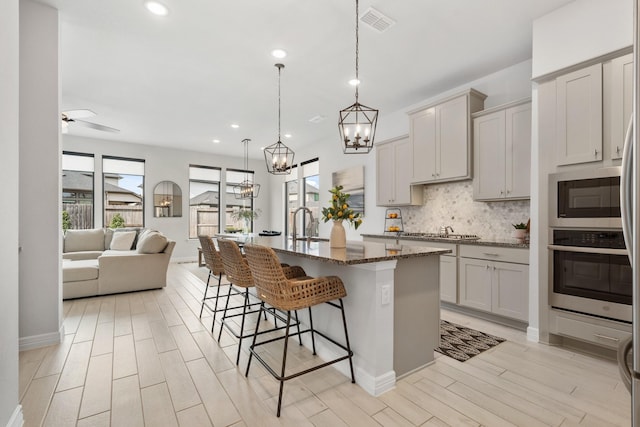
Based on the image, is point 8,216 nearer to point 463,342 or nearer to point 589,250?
point 463,342

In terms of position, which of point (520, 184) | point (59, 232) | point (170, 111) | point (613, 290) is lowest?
point (613, 290)

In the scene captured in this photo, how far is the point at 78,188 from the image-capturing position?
7043mm

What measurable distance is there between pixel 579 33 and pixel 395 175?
2.67 meters

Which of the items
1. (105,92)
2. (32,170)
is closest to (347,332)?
(32,170)

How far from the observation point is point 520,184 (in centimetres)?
332

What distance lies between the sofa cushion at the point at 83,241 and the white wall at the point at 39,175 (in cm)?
389

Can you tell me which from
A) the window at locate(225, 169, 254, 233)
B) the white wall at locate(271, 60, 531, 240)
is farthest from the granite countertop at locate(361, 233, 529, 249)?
the window at locate(225, 169, 254, 233)

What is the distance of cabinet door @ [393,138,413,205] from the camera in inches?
180

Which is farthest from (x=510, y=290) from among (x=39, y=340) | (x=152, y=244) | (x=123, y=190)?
(x=123, y=190)

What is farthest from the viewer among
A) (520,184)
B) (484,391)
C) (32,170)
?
(520,184)

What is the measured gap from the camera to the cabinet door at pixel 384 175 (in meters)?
4.97

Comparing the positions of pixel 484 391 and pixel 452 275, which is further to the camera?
pixel 452 275

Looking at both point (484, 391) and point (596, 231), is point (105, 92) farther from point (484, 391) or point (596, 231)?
point (596, 231)

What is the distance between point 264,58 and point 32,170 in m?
2.52
